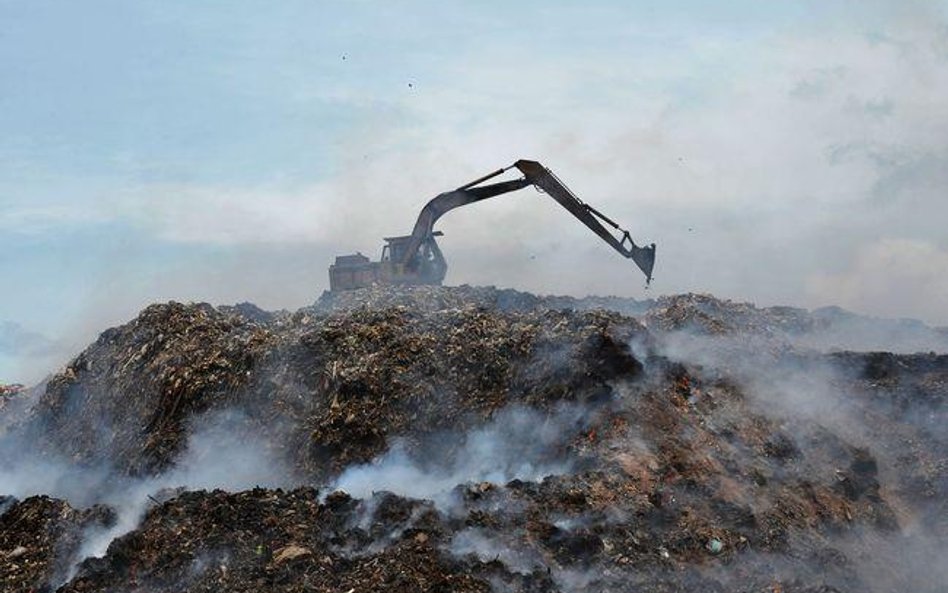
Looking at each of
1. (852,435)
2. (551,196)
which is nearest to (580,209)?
(551,196)

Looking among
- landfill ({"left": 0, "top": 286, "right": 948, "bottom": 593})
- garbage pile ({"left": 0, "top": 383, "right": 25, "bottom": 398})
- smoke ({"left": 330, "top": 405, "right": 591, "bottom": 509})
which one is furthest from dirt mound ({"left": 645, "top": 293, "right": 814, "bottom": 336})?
garbage pile ({"left": 0, "top": 383, "right": 25, "bottom": 398})

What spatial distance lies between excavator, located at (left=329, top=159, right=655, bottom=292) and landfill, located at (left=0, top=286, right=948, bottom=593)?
4003 millimetres

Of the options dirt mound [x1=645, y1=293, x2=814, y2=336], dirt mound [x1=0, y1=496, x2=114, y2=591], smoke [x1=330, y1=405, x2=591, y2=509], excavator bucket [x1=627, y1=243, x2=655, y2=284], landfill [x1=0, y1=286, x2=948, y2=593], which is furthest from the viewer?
excavator bucket [x1=627, y1=243, x2=655, y2=284]

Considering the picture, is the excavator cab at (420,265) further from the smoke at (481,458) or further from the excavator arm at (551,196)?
the smoke at (481,458)

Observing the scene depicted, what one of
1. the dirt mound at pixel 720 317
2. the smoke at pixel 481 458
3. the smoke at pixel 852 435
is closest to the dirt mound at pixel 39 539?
the smoke at pixel 481 458

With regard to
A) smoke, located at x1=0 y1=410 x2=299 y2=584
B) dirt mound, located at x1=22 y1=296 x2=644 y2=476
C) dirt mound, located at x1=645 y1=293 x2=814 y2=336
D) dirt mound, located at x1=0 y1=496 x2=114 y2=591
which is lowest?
dirt mound, located at x1=0 y1=496 x2=114 y2=591

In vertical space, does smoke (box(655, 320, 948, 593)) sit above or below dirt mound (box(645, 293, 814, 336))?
below

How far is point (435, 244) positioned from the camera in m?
23.9

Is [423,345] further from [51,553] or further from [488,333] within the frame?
[51,553]

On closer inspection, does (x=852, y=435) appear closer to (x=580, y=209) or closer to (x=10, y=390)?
(x=580, y=209)

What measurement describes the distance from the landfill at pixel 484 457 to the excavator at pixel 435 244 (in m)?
4.00

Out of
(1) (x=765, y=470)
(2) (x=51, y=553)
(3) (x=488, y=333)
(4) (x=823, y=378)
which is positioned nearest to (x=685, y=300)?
(4) (x=823, y=378)

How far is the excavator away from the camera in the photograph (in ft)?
72.0

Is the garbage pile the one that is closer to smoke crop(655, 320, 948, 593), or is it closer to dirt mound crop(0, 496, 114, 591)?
dirt mound crop(0, 496, 114, 591)
